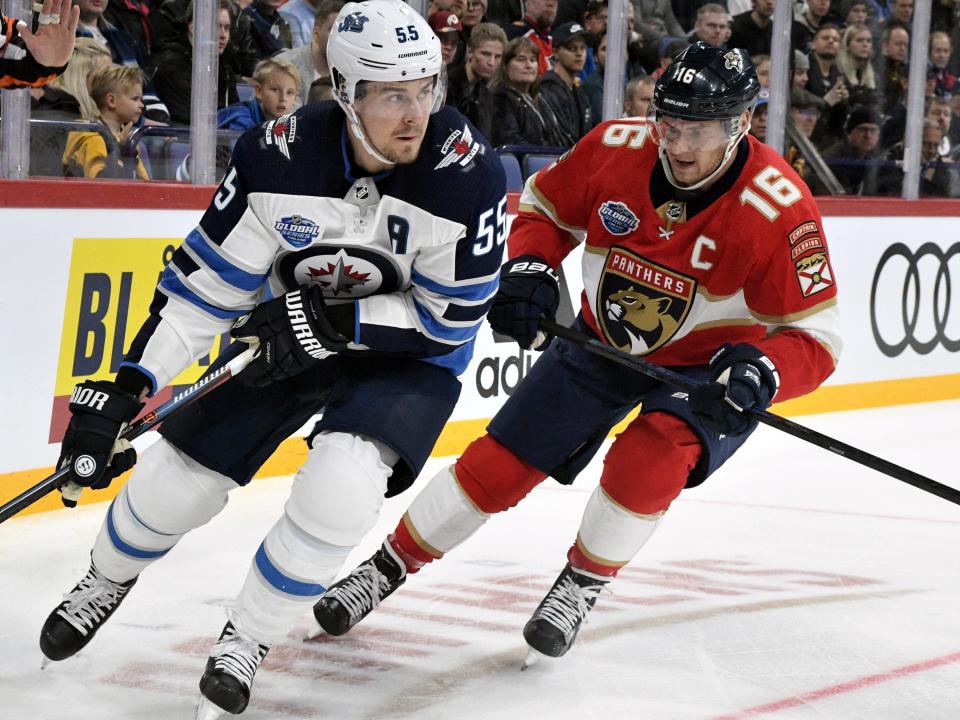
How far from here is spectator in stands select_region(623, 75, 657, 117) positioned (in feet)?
18.9

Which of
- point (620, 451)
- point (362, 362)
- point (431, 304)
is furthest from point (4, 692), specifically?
point (620, 451)

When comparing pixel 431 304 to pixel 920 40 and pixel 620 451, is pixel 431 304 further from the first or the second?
pixel 920 40

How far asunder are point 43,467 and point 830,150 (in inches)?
167

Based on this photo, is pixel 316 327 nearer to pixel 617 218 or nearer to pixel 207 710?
pixel 207 710

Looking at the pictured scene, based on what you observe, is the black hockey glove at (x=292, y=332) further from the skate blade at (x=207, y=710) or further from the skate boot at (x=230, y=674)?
the skate blade at (x=207, y=710)

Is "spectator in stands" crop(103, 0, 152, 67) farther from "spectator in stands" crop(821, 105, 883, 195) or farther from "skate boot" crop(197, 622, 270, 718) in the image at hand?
"spectator in stands" crop(821, 105, 883, 195)

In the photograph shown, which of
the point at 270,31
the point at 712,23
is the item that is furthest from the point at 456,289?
the point at 712,23

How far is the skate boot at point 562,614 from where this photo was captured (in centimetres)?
285

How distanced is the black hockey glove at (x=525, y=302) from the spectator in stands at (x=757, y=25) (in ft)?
12.0

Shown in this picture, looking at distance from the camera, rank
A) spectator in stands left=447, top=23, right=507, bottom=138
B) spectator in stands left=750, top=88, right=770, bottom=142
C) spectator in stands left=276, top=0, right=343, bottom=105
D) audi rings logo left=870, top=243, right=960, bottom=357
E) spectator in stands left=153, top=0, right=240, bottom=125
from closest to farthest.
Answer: spectator in stands left=153, top=0, right=240, bottom=125 < spectator in stands left=276, top=0, right=343, bottom=105 < spectator in stands left=447, top=23, right=507, bottom=138 < spectator in stands left=750, top=88, right=770, bottom=142 < audi rings logo left=870, top=243, right=960, bottom=357

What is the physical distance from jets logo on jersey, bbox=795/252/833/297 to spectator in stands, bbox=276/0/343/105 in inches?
91.3

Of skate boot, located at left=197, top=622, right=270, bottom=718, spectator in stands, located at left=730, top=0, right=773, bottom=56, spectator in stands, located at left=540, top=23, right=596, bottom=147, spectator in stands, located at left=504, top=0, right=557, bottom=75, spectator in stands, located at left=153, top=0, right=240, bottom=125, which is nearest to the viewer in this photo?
skate boot, located at left=197, top=622, right=270, bottom=718

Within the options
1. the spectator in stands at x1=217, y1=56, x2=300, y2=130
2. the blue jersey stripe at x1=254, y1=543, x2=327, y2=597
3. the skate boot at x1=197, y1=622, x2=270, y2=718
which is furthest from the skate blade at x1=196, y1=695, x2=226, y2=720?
the spectator in stands at x1=217, y1=56, x2=300, y2=130

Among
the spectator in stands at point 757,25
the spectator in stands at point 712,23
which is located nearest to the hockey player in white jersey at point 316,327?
the spectator in stands at point 712,23
